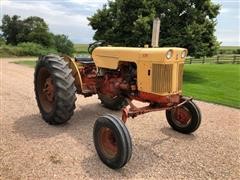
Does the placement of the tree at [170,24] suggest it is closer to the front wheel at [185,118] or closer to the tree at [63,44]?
the front wheel at [185,118]

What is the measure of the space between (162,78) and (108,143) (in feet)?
4.35

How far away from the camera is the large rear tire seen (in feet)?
20.0

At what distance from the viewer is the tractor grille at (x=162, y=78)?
5.21 m

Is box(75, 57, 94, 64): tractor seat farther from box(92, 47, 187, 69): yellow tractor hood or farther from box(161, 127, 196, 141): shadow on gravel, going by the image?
box(161, 127, 196, 141): shadow on gravel

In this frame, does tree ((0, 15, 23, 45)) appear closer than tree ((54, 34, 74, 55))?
No

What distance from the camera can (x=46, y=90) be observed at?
6852 mm

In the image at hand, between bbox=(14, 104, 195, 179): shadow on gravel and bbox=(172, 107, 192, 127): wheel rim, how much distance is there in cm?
21

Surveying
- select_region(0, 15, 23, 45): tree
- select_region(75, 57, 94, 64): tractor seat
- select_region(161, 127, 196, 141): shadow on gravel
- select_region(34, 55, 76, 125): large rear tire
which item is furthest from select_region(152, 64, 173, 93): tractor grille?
select_region(0, 15, 23, 45): tree

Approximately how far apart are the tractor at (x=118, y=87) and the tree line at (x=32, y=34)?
1216 inches

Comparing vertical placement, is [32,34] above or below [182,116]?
above

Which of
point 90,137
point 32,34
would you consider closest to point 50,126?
point 90,137

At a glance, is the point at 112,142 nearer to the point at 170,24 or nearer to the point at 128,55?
the point at 128,55

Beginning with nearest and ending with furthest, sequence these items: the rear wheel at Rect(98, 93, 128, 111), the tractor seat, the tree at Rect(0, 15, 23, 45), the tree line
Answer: the tractor seat, the rear wheel at Rect(98, 93, 128, 111), the tree line, the tree at Rect(0, 15, 23, 45)

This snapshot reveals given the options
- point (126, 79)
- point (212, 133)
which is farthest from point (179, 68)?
point (212, 133)
